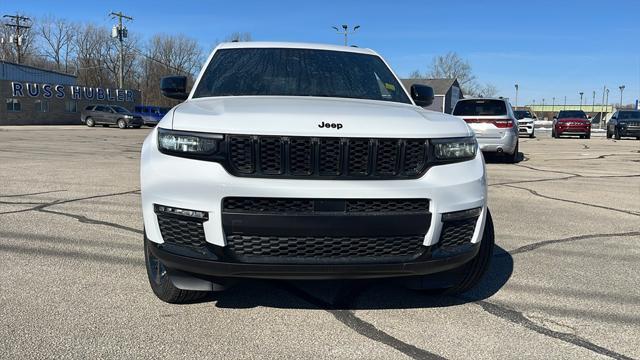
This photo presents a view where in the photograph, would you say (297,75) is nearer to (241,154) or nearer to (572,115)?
(241,154)

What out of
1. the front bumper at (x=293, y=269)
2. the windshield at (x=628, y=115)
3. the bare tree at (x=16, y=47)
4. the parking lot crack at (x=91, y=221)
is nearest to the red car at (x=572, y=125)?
the windshield at (x=628, y=115)

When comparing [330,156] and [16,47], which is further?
[16,47]

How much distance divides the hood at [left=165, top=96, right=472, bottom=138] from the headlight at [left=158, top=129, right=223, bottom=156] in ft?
0.11

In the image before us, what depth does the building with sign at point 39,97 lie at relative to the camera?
4097 centimetres

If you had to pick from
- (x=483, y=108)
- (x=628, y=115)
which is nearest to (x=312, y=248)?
(x=483, y=108)

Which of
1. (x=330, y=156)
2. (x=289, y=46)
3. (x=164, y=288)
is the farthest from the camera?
(x=289, y=46)

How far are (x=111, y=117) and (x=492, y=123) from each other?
33.8 m

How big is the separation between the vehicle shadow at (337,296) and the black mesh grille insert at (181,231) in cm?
68

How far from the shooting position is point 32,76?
4503cm

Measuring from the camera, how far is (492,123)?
12445 mm

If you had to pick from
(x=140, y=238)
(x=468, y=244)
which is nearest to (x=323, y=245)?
(x=468, y=244)

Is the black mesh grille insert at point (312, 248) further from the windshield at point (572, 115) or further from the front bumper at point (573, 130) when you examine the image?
the windshield at point (572, 115)

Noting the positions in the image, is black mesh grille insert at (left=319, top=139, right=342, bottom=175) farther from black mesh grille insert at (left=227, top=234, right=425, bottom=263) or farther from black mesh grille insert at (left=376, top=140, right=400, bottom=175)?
black mesh grille insert at (left=227, top=234, right=425, bottom=263)

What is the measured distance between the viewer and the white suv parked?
2762 mm
